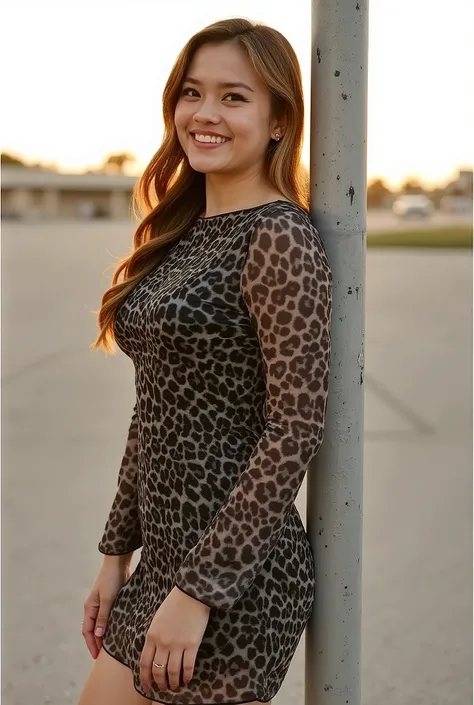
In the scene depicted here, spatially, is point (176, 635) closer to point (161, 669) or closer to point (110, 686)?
point (161, 669)

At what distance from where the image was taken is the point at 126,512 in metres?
2.36

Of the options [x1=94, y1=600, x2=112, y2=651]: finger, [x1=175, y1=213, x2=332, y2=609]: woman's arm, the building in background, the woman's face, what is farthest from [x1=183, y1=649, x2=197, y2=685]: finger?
the building in background

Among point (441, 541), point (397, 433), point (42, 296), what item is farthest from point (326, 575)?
point (42, 296)

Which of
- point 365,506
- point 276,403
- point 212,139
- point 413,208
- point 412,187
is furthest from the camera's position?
point 412,187

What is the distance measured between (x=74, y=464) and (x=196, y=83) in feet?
15.8

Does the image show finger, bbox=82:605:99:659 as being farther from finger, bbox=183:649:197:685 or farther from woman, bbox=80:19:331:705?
finger, bbox=183:649:197:685

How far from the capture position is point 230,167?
2068mm

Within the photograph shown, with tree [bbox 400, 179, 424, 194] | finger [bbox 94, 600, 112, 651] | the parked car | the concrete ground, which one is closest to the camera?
finger [bbox 94, 600, 112, 651]

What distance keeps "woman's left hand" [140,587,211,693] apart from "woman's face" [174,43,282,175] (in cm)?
88

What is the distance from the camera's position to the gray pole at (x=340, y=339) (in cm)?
198

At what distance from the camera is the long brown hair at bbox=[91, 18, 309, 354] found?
6.64 ft

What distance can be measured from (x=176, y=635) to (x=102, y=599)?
0.52 metres

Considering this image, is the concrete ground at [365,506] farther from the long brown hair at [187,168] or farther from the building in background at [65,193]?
the building in background at [65,193]

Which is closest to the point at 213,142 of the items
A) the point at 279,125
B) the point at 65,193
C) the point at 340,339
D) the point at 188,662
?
the point at 279,125
